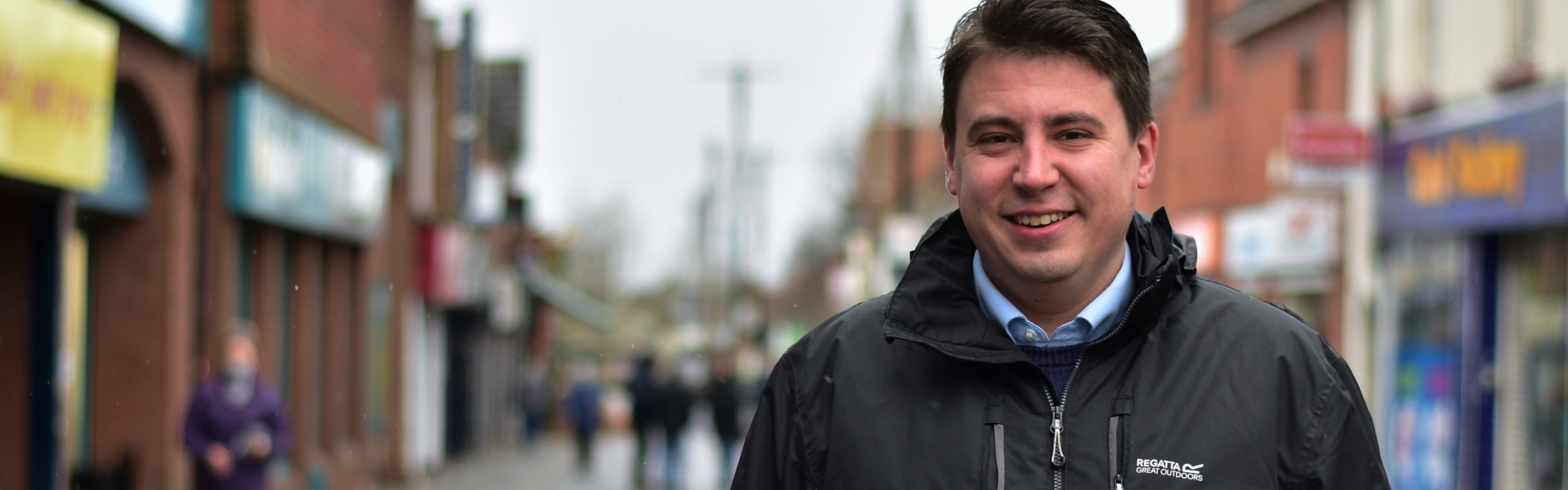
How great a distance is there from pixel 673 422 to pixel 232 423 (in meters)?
9.42

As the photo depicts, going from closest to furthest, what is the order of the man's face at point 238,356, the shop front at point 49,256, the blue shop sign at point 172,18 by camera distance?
the shop front at point 49,256 < the man's face at point 238,356 < the blue shop sign at point 172,18

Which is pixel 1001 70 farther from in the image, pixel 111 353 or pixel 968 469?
pixel 111 353

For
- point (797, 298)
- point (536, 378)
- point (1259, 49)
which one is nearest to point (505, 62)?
point (536, 378)

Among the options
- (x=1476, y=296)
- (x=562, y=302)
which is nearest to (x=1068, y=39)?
(x=1476, y=296)

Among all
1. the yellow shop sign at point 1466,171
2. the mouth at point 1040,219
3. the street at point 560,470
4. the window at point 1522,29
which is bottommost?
the street at point 560,470

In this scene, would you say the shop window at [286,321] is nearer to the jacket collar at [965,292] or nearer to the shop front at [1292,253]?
the shop front at [1292,253]

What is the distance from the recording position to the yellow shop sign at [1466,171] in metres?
15.0

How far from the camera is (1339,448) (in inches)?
92.7

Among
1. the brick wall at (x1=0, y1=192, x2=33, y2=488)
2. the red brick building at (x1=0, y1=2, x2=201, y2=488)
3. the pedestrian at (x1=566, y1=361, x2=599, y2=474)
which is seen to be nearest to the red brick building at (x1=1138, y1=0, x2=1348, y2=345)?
the pedestrian at (x1=566, y1=361, x2=599, y2=474)

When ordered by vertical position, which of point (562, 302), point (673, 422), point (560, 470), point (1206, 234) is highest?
point (1206, 234)

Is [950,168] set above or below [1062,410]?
above

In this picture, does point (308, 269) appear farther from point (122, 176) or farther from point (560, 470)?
point (560, 470)

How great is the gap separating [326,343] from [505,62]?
20563 mm

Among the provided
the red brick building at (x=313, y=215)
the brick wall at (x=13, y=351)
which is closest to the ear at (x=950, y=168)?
the brick wall at (x=13, y=351)
